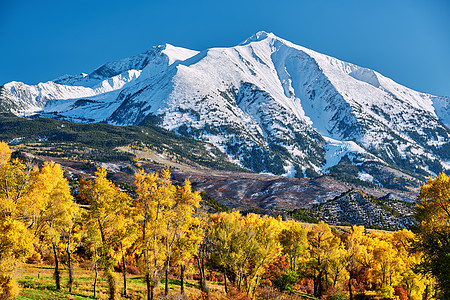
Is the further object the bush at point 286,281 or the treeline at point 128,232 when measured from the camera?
the bush at point 286,281

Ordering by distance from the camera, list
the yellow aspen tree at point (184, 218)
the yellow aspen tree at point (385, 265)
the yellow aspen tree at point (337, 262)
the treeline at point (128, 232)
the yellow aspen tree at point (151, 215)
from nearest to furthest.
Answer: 1. the treeline at point (128, 232)
2. the yellow aspen tree at point (151, 215)
3. the yellow aspen tree at point (184, 218)
4. the yellow aspen tree at point (385, 265)
5. the yellow aspen tree at point (337, 262)

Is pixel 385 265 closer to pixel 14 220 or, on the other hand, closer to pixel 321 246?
pixel 321 246

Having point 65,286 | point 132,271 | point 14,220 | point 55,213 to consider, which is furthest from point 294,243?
point 14,220

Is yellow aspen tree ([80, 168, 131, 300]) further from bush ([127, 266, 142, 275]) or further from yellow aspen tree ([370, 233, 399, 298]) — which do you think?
yellow aspen tree ([370, 233, 399, 298])

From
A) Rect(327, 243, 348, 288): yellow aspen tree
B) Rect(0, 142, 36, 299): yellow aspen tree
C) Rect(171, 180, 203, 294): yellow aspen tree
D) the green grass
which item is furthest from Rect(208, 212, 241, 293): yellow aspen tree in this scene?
Rect(0, 142, 36, 299): yellow aspen tree

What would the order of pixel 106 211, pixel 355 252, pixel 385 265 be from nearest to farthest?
1. pixel 106 211
2. pixel 385 265
3. pixel 355 252

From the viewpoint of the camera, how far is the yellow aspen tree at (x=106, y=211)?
103 feet

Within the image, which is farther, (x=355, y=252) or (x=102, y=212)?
(x=355, y=252)

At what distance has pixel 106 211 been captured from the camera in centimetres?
3247

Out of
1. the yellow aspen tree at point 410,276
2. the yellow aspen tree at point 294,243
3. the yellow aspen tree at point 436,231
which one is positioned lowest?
the yellow aspen tree at point 410,276

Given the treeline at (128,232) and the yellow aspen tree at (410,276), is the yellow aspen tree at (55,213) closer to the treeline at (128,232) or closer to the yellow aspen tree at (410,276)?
the treeline at (128,232)

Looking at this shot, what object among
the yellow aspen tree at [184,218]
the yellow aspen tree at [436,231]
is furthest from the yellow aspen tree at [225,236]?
the yellow aspen tree at [436,231]

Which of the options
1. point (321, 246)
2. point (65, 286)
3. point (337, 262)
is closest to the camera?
point (65, 286)

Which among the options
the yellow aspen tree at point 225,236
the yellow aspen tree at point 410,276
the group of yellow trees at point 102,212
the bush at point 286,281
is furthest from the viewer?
the yellow aspen tree at point 410,276
